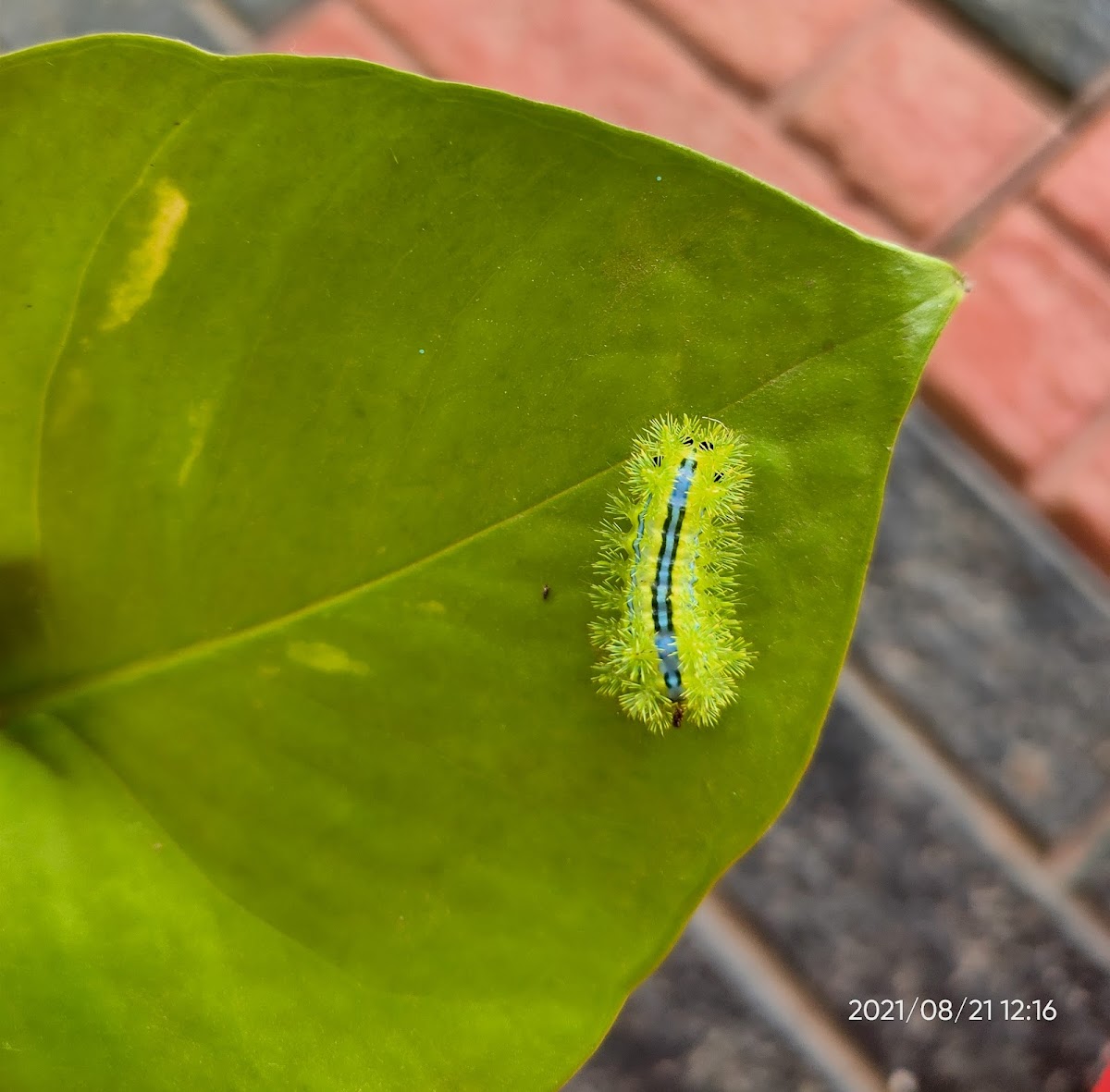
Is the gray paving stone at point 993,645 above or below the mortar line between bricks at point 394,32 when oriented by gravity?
below

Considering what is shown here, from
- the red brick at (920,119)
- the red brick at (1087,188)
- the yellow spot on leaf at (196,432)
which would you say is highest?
the red brick at (920,119)

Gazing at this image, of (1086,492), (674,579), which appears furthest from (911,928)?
(674,579)

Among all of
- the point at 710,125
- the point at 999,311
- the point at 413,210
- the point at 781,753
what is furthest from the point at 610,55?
the point at 781,753

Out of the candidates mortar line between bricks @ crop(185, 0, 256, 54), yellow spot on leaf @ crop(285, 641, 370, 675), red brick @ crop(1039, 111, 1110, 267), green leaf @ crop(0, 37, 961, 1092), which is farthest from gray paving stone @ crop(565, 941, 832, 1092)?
mortar line between bricks @ crop(185, 0, 256, 54)

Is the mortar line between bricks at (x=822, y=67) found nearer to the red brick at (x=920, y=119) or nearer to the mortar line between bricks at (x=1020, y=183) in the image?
the red brick at (x=920, y=119)

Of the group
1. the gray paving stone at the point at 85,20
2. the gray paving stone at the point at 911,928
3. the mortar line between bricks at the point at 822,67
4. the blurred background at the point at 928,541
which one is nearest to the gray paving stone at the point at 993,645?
the blurred background at the point at 928,541

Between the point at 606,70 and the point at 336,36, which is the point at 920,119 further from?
the point at 336,36
